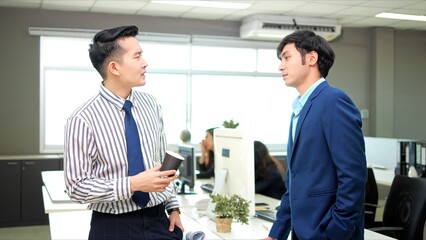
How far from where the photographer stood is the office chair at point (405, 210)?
3262mm

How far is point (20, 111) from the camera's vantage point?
7.28 m

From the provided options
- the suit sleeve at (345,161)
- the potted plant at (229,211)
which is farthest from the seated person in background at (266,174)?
the suit sleeve at (345,161)

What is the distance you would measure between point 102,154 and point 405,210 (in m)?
2.39

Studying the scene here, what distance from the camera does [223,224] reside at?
2.89 meters

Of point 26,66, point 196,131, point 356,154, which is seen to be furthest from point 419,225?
point 26,66

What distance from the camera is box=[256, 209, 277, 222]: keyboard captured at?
10.8ft

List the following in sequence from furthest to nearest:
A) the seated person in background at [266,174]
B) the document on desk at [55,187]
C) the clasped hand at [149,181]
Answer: the seated person in background at [266,174] → the document on desk at [55,187] → the clasped hand at [149,181]

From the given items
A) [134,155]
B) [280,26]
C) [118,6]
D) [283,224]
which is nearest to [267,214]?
[283,224]

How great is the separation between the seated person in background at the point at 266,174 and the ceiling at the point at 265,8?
289 centimetres

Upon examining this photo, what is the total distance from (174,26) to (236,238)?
562 cm

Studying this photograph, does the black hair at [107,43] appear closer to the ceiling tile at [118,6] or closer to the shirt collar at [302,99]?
the shirt collar at [302,99]

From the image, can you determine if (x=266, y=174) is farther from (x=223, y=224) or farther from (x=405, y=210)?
(x=223, y=224)

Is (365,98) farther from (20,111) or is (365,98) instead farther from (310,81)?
(310,81)

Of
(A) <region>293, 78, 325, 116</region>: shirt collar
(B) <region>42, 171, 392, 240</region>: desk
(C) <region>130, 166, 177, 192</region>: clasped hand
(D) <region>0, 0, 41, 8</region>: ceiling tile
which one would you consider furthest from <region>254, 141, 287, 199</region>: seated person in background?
(D) <region>0, 0, 41, 8</region>: ceiling tile
